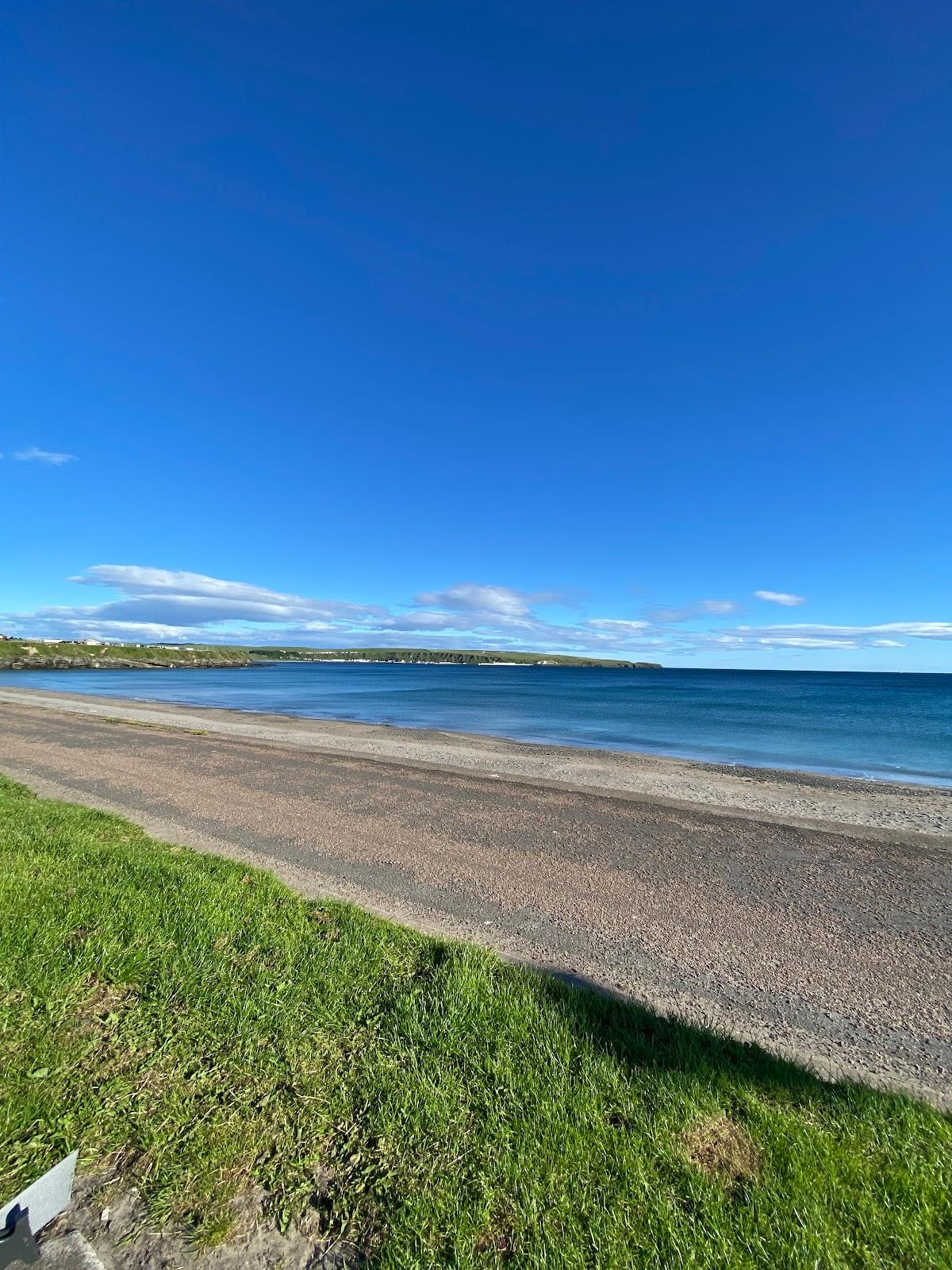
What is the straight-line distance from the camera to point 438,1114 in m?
3.07

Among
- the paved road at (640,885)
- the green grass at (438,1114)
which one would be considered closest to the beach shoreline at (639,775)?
the paved road at (640,885)

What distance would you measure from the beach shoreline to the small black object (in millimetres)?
12011

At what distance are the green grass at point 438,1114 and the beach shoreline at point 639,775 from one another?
31.0 feet

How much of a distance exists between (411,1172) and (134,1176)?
4.30ft

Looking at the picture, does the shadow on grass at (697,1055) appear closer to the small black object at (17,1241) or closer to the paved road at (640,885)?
the paved road at (640,885)

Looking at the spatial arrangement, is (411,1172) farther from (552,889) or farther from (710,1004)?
(552,889)

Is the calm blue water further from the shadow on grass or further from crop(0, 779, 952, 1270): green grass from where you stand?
crop(0, 779, 952, 1270): green grass

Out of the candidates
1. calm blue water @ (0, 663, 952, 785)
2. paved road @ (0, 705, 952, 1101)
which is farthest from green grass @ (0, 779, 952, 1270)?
calm blue water @ (0, 663, 952, 785)

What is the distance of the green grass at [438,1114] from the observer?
243 centimetres

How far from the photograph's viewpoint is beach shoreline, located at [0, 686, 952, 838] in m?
12.7

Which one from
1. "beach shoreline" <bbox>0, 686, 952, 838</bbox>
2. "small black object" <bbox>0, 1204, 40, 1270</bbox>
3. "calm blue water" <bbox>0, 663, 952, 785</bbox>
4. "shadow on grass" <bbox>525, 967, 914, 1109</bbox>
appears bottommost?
"calm blue water" <bbox>0, 663, 952, 785</bbox>

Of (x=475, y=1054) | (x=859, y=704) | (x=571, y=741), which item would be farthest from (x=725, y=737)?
(x=859, y=704)

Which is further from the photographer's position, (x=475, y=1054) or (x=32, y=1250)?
(x=475, y=1054)

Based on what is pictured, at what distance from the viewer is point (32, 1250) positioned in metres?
2.21
